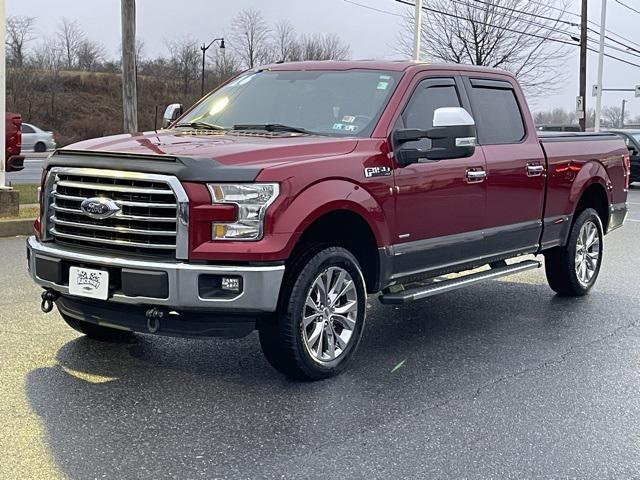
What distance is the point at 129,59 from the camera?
1460 cm

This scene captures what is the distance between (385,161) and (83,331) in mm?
2326

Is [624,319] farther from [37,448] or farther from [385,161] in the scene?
[37,448]

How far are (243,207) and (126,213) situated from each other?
0.66 metres

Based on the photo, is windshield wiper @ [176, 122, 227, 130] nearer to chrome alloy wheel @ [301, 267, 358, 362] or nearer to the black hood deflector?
the black hood deflector

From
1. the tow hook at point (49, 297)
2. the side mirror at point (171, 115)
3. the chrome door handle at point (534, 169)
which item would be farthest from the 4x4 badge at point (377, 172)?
the side mirror at point (171, 115)

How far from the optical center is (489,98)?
6.63 meters

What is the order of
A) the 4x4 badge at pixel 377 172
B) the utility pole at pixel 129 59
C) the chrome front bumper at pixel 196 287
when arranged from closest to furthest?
the chrome front bumper at pixel 196 287, the 4x4 badge at pixel 377 172, the utility pole at pixel 129 59

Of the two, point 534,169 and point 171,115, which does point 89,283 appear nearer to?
point 171,115

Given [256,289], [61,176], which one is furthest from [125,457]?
[61,176]

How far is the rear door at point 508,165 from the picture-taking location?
6.25m

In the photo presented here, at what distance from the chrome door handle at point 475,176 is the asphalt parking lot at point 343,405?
3.85 ft

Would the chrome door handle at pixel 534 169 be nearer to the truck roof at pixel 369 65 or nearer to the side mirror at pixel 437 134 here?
the truck roof at pixel 369 65

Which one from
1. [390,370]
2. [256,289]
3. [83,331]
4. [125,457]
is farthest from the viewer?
[83,331]

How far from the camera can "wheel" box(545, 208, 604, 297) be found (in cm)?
750
